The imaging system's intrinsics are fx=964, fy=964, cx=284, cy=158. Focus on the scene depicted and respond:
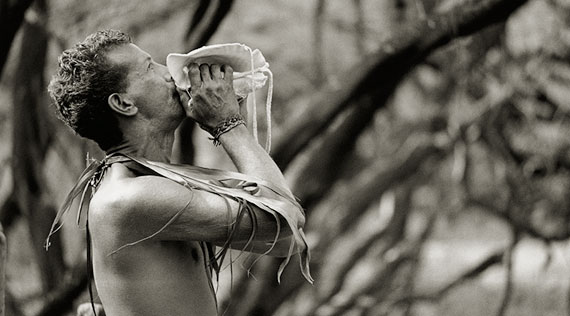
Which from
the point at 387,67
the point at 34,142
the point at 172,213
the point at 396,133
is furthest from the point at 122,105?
the point at 34,142

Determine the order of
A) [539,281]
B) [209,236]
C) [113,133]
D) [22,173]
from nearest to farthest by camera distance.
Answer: [209,236] → [113,133] → [539,281] → [22,173]

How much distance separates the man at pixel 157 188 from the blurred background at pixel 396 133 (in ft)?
8.30

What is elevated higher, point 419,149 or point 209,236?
point 209,236

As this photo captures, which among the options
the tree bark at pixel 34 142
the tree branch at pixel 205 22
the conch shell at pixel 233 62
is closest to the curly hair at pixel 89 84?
the conch shell at pixel 233 62

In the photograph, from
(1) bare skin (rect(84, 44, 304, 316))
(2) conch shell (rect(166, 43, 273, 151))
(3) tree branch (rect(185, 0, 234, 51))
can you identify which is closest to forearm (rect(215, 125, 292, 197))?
(1) bare skin (rect(84, 44, 304, 316))

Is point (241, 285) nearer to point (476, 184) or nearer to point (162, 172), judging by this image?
point (476, 184)

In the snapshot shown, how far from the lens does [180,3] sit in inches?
177

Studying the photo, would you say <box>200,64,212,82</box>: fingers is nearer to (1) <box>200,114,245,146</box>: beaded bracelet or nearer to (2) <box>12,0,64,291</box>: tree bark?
(1) <box>200,114,245,146</box>: beaded bracelet

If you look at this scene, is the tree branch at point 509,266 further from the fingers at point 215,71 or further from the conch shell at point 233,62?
the fingers at point 215,71

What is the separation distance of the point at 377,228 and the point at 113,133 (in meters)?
2.84

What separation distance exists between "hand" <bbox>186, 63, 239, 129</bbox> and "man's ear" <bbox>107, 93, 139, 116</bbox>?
0.10m

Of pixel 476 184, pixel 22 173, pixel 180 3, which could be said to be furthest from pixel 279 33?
pixel 22 173

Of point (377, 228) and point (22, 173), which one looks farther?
point (22, 173)

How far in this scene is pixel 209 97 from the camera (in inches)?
63.7
